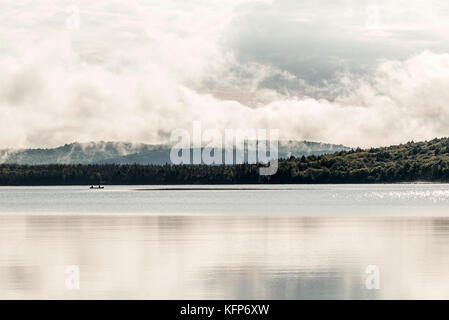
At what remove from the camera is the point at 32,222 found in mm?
88188

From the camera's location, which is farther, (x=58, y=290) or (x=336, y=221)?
(x=336, y=221)

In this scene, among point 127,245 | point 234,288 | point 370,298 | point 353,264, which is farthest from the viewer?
point 127,245

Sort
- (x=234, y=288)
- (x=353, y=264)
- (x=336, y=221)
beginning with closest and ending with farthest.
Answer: (x=234, y=288)
(x=353, y=264)
(x=336, y=221)

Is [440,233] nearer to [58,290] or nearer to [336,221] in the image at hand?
[336,221]

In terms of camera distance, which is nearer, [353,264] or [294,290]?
[294,290]

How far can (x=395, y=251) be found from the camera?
2042 inches

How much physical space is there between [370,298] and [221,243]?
2566 centimetres

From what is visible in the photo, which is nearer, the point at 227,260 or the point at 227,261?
the point at 227,261

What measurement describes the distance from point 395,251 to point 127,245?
65.7ft

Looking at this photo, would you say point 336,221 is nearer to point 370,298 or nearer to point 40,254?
point 40,254

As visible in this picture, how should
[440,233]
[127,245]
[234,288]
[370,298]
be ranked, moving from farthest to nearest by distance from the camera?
[440,233]
[127,245]
[234,288]
[370,298]
